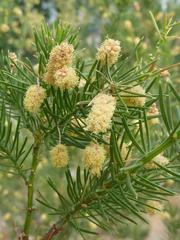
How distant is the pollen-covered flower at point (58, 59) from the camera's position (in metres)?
0.44

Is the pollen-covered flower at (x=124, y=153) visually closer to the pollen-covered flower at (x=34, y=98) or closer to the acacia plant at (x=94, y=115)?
the acacia plant at (x=94, y=115)

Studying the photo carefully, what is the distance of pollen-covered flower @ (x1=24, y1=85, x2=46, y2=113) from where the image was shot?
17.6 inches

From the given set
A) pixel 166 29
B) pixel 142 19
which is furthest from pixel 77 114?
pixel 142 19

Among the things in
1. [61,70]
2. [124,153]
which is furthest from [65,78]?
[124,153]

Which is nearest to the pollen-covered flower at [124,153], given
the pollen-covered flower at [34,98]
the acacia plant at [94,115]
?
the acacia plant at [94,115]

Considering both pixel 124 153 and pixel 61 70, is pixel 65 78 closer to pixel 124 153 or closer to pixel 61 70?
pixel 61 70

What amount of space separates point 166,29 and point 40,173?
109 centimetres

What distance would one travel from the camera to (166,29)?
0.50 m

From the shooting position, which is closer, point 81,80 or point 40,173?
point 81,80

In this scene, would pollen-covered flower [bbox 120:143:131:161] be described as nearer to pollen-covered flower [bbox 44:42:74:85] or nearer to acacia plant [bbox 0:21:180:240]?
acacia plant [bbox 0:21:180:240]

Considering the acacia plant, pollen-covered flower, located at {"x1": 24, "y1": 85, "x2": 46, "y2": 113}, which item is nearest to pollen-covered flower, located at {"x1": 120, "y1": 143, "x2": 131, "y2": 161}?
the acacia plant

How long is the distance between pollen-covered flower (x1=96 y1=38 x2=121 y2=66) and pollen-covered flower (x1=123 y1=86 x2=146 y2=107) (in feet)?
0.11

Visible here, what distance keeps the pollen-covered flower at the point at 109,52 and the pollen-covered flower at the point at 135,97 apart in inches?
1.4

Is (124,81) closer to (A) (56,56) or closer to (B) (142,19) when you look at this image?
(A) (56,56)
